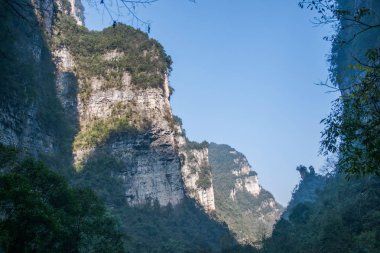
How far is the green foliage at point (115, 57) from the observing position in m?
65.4

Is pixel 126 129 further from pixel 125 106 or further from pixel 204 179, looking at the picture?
pixel 204 179

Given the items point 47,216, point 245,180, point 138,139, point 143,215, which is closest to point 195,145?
point 138,139

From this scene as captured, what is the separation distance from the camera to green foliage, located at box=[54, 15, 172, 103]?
65438 mm

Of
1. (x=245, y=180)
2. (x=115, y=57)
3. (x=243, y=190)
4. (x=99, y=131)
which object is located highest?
(x=115, y=57)

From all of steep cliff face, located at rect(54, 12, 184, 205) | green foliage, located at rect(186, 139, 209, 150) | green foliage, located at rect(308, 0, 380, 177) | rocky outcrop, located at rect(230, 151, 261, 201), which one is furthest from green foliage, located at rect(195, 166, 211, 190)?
green foliage, located at rect(308, 0, 380, 177)

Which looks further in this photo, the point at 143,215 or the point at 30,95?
the point at 143,215

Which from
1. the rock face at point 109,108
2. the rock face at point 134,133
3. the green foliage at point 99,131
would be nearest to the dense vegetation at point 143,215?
the rock face at point 109,108

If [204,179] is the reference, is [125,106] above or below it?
above

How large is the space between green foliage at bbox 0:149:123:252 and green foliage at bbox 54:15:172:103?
4316cm

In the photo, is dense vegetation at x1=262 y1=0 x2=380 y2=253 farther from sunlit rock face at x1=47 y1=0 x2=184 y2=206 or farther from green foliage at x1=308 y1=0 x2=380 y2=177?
sunlit rock face at x1=47 y1=0 x2=184 y2=206

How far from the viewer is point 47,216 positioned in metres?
16.2

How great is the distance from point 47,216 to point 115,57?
5518cm

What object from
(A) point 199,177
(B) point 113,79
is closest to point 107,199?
(B) point 113,79

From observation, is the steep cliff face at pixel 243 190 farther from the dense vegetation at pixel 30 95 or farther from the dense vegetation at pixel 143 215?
the dense vegetation at pixel 30 95
